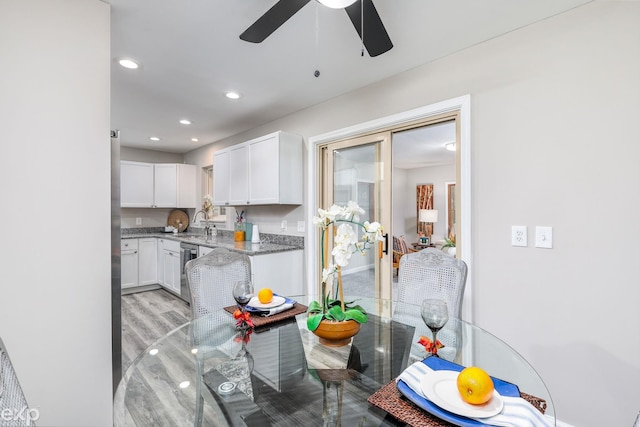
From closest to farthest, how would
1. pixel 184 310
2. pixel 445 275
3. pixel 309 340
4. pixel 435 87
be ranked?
pixel 309 340
pixel 445 275
pixel 435 87
pixel 184 310

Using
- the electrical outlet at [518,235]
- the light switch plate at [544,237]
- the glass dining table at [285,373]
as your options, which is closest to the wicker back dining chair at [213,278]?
the glass dining table at [285,373]

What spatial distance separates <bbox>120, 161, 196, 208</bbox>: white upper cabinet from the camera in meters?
5.11

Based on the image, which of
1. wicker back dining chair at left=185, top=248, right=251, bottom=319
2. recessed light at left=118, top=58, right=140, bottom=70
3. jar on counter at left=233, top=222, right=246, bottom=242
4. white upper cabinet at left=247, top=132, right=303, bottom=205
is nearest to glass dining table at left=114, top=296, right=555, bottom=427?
wicker back dining chair at left=185, top=248, right=251, bottom=319

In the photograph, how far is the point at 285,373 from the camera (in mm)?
1157

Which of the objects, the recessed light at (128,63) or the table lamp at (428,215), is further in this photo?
the table lamp at (428,215)

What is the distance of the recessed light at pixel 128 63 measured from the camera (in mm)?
2287

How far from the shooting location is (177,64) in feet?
7.74

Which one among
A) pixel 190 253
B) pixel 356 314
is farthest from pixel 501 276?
pixel 190 253

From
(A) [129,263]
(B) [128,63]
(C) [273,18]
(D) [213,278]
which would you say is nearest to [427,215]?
(D) [213,278]

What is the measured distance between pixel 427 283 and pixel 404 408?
3.93 feet

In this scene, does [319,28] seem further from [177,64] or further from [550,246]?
[550,246]

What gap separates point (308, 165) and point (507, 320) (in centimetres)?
233

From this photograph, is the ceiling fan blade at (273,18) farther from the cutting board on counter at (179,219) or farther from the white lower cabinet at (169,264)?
the cutting board on counter at (179,219)

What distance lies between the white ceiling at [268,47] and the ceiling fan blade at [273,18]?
1.06 ft
